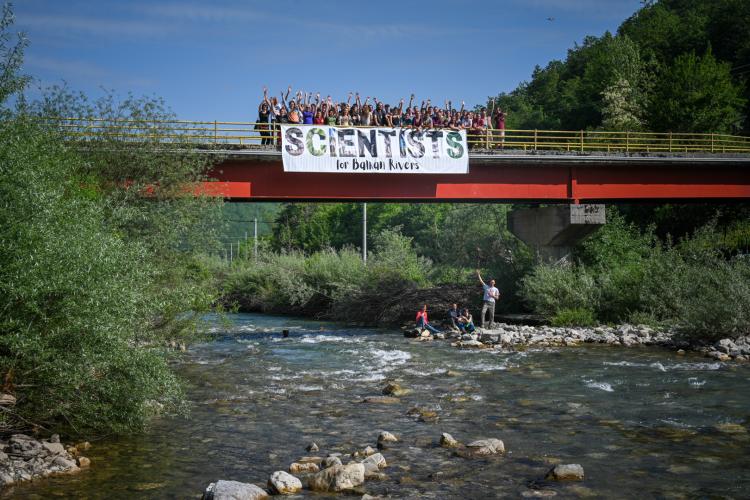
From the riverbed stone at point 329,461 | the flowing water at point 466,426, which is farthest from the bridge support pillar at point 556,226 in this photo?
the riverbed stone at point 329,461

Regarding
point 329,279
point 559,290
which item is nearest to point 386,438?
point 559,290

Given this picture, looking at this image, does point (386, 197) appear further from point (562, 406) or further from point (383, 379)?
point (562, 406)

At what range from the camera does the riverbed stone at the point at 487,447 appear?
472 inches

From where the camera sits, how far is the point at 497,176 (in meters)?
32.4

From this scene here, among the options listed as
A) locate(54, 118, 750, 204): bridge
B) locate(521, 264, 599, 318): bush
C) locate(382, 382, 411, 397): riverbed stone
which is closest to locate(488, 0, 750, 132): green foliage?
locate(54, 118, 750, 204): bridge

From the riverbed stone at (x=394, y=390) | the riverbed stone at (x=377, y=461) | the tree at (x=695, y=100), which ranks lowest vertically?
the riverbed stone at (x=394, y=390)

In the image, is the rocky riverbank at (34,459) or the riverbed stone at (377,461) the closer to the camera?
the rocky riverbank at (34,459)

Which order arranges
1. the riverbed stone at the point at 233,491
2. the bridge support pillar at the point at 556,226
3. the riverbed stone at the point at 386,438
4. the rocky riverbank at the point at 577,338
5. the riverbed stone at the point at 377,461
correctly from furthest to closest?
the bridge support pillar at the point at 556,226
the rocky riverbank at the point at 577,338
the riverbed stone at the point at 386,438
the riverbed stone at the point at 377,461
the riverbed stone at the point at 233,491

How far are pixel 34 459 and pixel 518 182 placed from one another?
25.6 meters

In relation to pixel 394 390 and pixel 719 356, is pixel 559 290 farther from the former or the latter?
pixel 394 390

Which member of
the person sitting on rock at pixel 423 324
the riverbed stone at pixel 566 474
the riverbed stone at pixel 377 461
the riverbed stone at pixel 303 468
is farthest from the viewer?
the person sitting on rock at pixel 423 324

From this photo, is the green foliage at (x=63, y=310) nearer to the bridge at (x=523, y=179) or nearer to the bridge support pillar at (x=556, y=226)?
the bridge at (x=523, y=179)

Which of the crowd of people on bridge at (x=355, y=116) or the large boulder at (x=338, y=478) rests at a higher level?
the crowd of people on bridge at (x=355, y=116)

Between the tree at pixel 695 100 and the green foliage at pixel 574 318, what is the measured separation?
2777 cm
